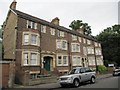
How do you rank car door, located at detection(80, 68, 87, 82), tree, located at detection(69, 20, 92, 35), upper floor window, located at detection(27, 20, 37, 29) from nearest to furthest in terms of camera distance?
car door, located at detection(80, 68, 87, 82), upper floor window, located at detection(27, 20, 37, 29), tree, located at detection(69, 20, 92, 35)

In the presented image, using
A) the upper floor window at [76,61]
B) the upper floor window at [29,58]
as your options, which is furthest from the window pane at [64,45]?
the upper floor window at [29,58]

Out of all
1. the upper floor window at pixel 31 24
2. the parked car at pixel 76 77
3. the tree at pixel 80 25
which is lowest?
the parked car at pixel 76 77

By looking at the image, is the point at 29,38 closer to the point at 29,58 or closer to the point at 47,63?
the point at 29,58

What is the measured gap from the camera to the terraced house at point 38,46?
26.1m

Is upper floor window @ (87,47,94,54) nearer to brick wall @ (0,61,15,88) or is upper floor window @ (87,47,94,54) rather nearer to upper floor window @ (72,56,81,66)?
upper floor window @ (72,56,81,66)

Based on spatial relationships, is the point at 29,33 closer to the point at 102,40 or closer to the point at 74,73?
the point at 74,73

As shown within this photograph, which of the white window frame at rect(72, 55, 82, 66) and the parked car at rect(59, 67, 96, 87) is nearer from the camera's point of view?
the parked car at rect(59, 67, 96, 87)

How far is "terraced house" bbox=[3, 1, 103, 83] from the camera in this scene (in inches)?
1028

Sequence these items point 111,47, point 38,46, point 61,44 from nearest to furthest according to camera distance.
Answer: point 38,46 < point 61,44 < point 111,47

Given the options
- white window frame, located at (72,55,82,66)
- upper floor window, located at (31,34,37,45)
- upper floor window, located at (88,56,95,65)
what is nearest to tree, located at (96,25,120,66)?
upper floor window, located at (88,56,95,65)

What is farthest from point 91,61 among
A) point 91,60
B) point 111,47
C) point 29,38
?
point 29,38

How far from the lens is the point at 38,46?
93.6 feet

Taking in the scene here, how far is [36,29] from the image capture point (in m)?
29.1

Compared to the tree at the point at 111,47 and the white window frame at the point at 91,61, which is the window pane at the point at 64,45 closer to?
the white window frame at the point at 91,61
